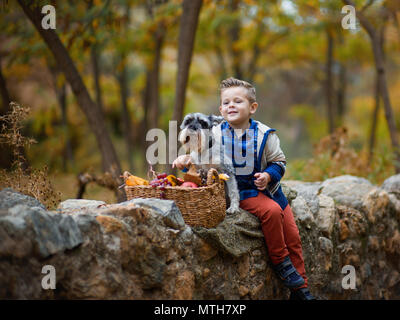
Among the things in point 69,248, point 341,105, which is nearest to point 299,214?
point 69,248

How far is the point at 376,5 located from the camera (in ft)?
24.6

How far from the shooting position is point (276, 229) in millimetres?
3064

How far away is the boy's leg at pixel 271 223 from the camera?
305cm

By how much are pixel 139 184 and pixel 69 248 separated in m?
0.94

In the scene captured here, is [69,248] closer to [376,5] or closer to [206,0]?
[206,0]

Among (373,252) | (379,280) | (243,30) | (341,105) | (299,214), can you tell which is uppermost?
(243,30)

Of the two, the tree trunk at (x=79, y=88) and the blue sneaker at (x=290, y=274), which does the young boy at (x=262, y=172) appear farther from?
the tree trunk at (x=79, y=88)

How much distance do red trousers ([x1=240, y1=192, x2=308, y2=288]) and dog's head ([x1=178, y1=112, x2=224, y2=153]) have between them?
2.13 ft

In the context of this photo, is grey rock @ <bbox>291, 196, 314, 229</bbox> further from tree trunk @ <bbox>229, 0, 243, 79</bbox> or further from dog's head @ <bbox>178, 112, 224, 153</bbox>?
tree trunk @ <bbox>229, 0, 243, 79</bbox>

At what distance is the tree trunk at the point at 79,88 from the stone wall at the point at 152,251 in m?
1.62

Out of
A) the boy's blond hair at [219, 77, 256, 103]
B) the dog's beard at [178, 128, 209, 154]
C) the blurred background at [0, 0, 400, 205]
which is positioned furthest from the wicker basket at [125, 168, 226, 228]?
the blurred background at [0, 0, 400, 205]

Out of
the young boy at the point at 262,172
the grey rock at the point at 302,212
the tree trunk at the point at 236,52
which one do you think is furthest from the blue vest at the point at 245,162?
the tree trunk at the point at 236,52

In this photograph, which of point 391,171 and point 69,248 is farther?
point 391,171

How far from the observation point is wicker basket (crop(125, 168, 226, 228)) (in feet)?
8.95
